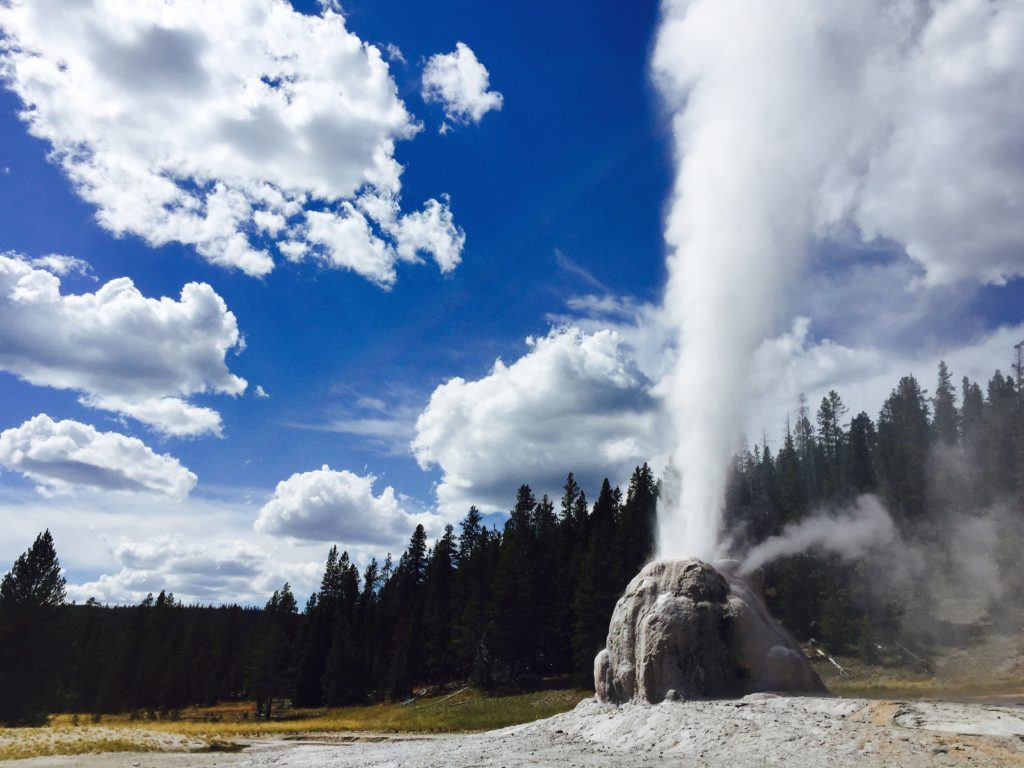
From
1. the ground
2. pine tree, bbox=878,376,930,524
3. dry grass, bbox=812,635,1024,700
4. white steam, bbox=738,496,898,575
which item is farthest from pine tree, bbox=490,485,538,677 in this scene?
pine tree, bbox=878,376,930,524

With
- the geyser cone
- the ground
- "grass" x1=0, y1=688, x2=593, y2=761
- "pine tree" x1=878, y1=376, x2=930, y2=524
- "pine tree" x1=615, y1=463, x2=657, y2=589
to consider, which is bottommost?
"grass" x1=0, y1=688, x2=593, y2=761

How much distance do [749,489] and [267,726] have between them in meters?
48.5

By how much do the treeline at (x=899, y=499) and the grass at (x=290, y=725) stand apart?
19664 millimetres

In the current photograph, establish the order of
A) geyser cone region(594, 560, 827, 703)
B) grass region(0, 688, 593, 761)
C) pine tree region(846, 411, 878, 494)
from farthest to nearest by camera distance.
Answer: pine tree region(846, 411, 878, 494) → grass region(0, 688, 593, 761) → geyser cone region(594, 560, 827, 703)

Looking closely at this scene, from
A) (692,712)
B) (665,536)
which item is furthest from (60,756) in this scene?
(665,536)

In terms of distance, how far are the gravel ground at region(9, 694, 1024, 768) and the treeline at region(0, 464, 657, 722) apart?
27519 mm

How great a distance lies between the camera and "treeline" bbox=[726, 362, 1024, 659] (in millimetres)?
56844

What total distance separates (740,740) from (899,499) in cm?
7688

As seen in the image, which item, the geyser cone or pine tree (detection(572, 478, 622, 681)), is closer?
the geyser cone

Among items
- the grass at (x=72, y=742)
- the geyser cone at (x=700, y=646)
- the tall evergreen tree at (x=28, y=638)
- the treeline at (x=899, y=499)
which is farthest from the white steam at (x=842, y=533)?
the tall evergreen tree at (x=28, y=638)

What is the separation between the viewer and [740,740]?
17203 mm

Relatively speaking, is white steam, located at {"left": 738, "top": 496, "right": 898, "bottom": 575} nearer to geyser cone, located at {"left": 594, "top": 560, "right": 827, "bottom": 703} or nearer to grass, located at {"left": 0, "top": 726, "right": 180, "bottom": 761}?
geyser cone, located at {"left": 594, "top": 560, "right": 827, "bottom": 703}

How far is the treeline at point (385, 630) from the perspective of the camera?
163ft

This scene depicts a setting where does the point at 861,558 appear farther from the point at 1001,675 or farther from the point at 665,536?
the point at 665,536
